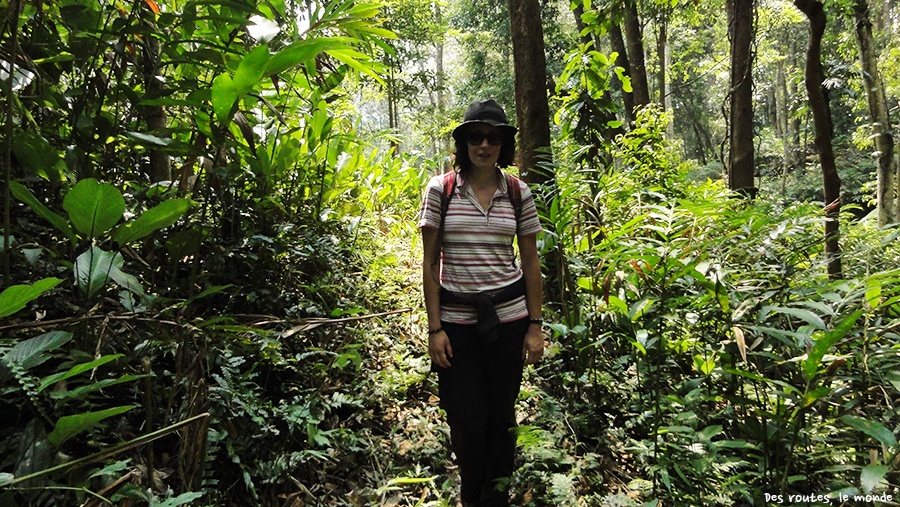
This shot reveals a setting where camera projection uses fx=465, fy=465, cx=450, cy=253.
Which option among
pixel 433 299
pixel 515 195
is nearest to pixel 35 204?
pixel 433 299

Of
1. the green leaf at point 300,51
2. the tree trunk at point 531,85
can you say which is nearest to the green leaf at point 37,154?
the green leaf at point 300,51

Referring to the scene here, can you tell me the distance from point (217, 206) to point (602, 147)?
329cm

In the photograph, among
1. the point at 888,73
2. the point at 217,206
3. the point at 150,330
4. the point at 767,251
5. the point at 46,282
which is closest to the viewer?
the point at 46,282

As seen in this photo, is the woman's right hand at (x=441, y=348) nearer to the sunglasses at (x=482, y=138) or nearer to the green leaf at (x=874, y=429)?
the sunglasses at (x=482, y=138)

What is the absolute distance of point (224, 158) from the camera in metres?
2.10

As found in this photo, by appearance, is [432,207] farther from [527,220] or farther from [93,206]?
[93,206]

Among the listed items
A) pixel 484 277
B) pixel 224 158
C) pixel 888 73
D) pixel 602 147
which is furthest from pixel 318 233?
pixel 888 73

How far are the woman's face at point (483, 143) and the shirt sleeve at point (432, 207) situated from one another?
206 millimetres

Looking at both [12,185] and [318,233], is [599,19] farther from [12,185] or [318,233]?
[12,185]

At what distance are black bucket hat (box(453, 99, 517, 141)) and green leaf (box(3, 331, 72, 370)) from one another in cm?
159

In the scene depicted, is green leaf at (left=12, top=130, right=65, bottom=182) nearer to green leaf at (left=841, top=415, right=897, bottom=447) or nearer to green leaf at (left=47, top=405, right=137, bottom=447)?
green leaf at (left=47, top=405, right=137, bottom=447)

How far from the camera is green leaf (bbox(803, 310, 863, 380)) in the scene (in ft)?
4.74

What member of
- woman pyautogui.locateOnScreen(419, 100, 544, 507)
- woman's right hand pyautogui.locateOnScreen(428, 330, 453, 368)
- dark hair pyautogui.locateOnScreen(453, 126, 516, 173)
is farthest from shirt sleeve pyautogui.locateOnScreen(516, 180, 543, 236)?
woman's right hand pyautogui.locateOnScreen(428, 330, 453, 368)

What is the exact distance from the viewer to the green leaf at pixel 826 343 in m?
1.45
